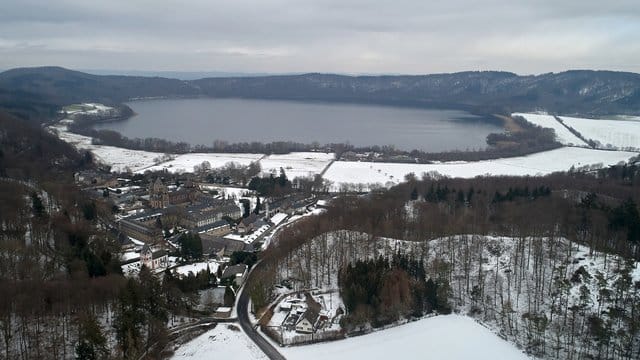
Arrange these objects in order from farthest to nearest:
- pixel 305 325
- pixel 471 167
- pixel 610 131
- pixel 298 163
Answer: pixel 610 131, pixel 298 163, pixel 471 167, pixel 305 325

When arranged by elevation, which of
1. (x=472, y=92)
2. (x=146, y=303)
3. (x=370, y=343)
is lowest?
(x=370, y=343)

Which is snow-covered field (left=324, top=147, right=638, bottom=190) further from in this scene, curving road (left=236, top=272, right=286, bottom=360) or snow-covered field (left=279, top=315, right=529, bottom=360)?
snow-covered field (left=279, top=315, right=529, bottom=360)

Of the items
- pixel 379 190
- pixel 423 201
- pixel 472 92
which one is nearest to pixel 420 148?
pixel 379 190

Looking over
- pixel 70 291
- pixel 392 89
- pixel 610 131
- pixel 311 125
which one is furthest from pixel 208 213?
pixel 392 89

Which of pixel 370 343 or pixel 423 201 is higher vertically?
pixel 423 201

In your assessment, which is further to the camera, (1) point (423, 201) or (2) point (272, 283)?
(1) point (423, 201)

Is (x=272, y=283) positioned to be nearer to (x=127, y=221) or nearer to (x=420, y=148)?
(x=127, y=221)

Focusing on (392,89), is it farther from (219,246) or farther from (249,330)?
(249,330)

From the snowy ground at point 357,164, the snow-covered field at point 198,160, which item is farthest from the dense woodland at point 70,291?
the snowy ground at point 357,164
